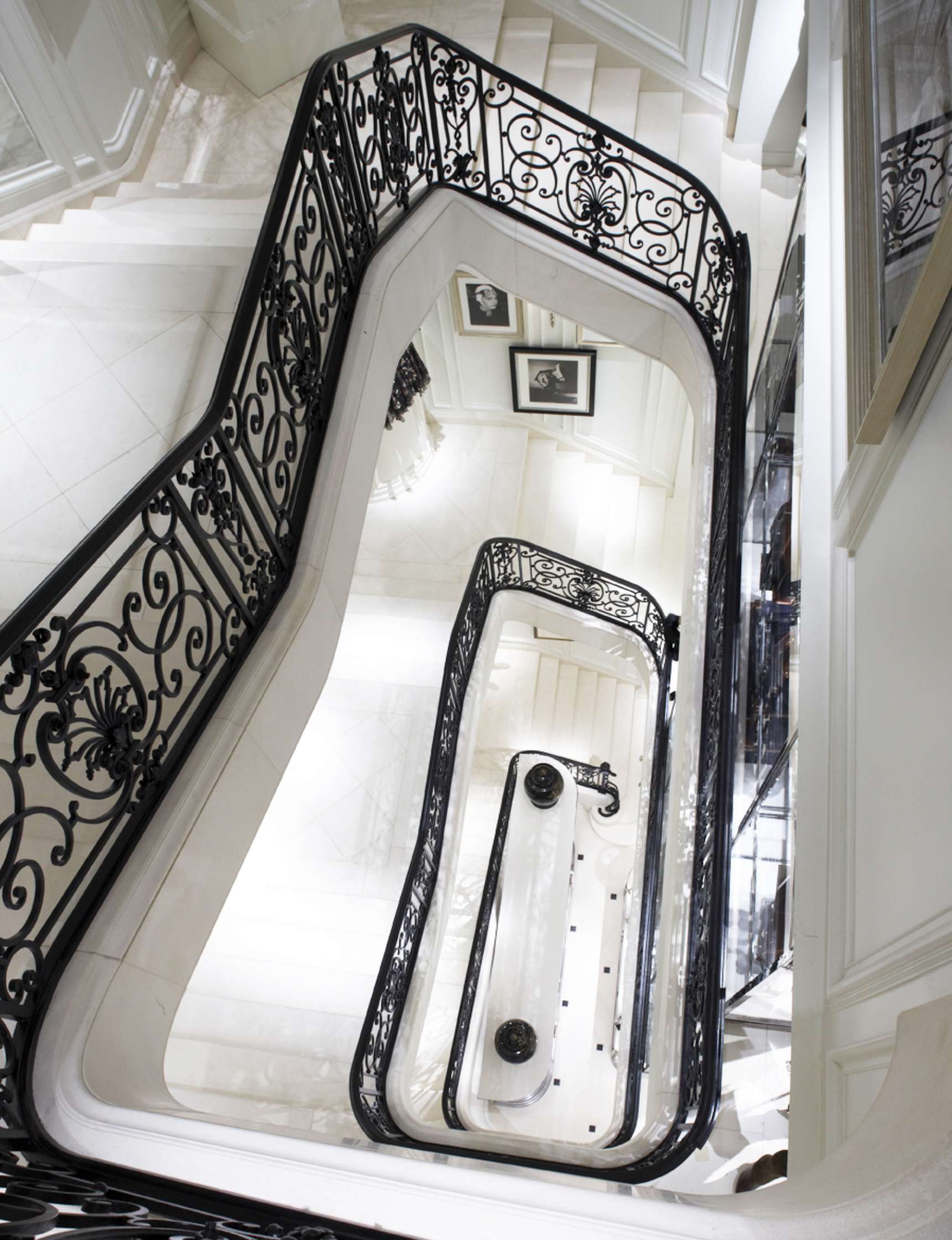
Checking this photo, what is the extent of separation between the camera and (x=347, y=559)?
3.84 meters

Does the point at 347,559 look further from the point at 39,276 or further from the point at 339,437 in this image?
the point at 39,276

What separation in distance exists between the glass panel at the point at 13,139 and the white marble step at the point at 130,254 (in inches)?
35.9

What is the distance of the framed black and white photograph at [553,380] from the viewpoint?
9.25 meters

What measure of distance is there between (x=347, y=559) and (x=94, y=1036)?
2.27m

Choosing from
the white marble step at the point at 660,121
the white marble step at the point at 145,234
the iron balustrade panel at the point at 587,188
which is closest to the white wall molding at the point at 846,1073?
the iron balustrade panel at the point at 587,188

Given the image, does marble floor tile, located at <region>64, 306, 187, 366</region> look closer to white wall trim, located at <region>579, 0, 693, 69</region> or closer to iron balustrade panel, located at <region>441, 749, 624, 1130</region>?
white wall trim, located at <region>579, 0, 693, 69</region>

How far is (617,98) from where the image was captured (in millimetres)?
7098

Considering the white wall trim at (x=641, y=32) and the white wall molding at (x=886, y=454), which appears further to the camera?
the white wall trim at (x=641, y=32)

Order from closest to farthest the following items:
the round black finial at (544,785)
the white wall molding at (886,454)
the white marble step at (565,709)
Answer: the white wall molding at (886,454)
the round black finial at (544,785)
the white marble step at (565,709)

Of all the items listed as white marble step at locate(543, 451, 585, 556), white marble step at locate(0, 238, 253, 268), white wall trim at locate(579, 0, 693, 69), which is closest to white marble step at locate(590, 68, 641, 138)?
white wall trim at locate(579, 0, 693, 69)

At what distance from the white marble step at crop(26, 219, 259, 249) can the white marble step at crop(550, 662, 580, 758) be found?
23.5ft

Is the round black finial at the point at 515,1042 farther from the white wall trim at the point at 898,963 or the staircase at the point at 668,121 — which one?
the staircase at the point at 668,121

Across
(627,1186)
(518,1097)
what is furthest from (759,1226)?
(518,1097)

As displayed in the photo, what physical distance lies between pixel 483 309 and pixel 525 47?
8.07 ft
